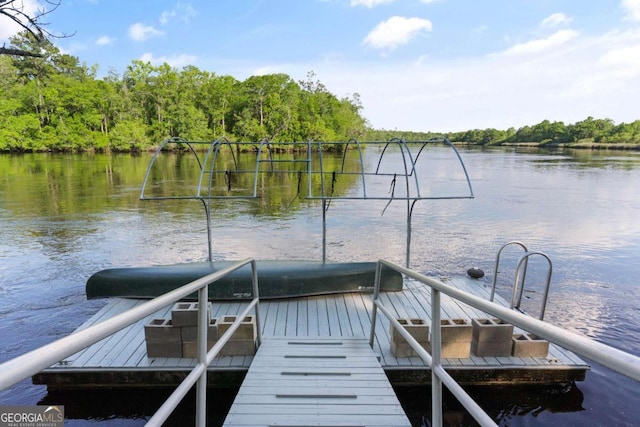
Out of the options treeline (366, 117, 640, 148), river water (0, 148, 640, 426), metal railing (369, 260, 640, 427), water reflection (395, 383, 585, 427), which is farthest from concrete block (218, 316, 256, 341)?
treeline (366, 117, 640, 148)

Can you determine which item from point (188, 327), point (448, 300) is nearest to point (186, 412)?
point (188, 327)

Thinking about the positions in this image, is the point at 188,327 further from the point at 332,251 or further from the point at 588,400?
the point at 332,251

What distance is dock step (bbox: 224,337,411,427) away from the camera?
7.90 feet

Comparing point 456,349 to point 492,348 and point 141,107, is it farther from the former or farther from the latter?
point 141,107

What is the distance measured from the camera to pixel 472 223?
42.1 feet

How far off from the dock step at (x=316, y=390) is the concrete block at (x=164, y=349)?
105 cm

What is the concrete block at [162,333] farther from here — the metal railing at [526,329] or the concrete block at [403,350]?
the metal railing at [526,329]

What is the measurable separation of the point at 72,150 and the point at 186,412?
5504cm

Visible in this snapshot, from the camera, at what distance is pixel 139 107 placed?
5284 centimetres

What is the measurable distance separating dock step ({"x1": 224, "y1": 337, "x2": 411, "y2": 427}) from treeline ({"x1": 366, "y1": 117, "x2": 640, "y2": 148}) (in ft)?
264

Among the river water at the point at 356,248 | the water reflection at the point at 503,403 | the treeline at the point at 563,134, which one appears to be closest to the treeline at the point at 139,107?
the river water at the point at 356,248

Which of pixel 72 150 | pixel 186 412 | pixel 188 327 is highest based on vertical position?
pixel 72 150

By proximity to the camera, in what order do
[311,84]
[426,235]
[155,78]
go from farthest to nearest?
[311,84]
[155,78]
[426,235]

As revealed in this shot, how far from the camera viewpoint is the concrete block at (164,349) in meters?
3.94
